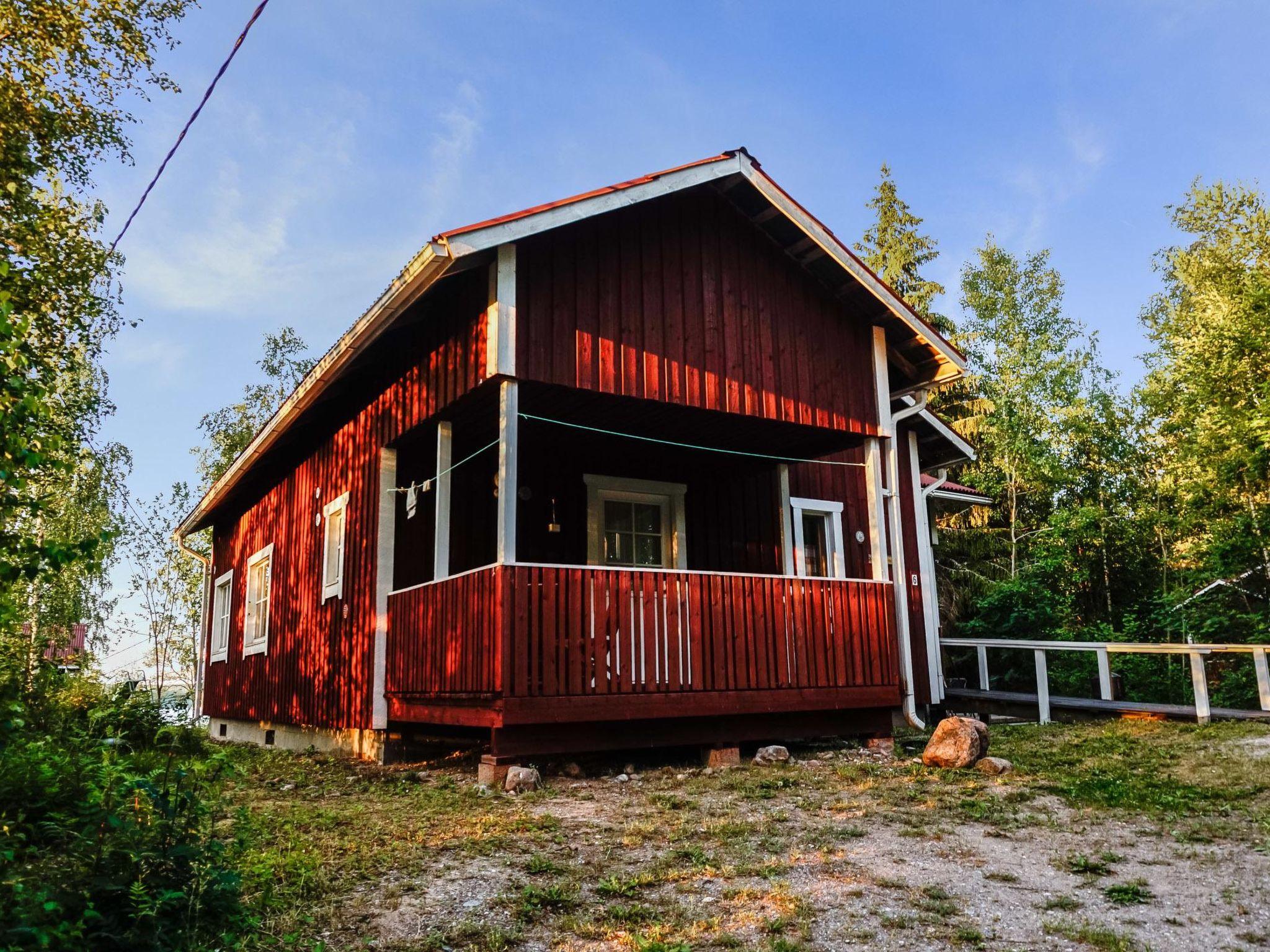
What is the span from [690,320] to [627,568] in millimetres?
2655

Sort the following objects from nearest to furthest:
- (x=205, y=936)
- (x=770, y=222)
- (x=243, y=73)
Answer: (x=205, y=936)
(x=243, y=73)
(x=770, y=222)

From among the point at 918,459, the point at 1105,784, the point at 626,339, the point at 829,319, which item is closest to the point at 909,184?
the point at 918,459

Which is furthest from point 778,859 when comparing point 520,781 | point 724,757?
point 724,757

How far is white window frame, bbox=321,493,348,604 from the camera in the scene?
11.1 meters

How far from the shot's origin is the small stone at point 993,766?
7.53 m

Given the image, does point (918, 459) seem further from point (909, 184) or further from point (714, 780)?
point (909, 184)

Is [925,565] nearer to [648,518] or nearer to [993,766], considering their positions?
[648,518]

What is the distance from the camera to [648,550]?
458 inches

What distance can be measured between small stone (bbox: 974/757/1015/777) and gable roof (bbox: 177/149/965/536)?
4746 millimetres

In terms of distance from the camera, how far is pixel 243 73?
22.8 ft

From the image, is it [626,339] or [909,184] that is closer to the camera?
[626,339]

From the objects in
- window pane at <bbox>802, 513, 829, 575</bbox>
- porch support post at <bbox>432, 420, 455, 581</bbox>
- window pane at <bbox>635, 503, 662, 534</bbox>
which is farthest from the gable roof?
window pane at <bbox>635, 503, 662, 534</bbox>

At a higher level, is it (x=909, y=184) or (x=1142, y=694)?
(x=909, y=184)

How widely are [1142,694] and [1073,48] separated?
13.7 meters
